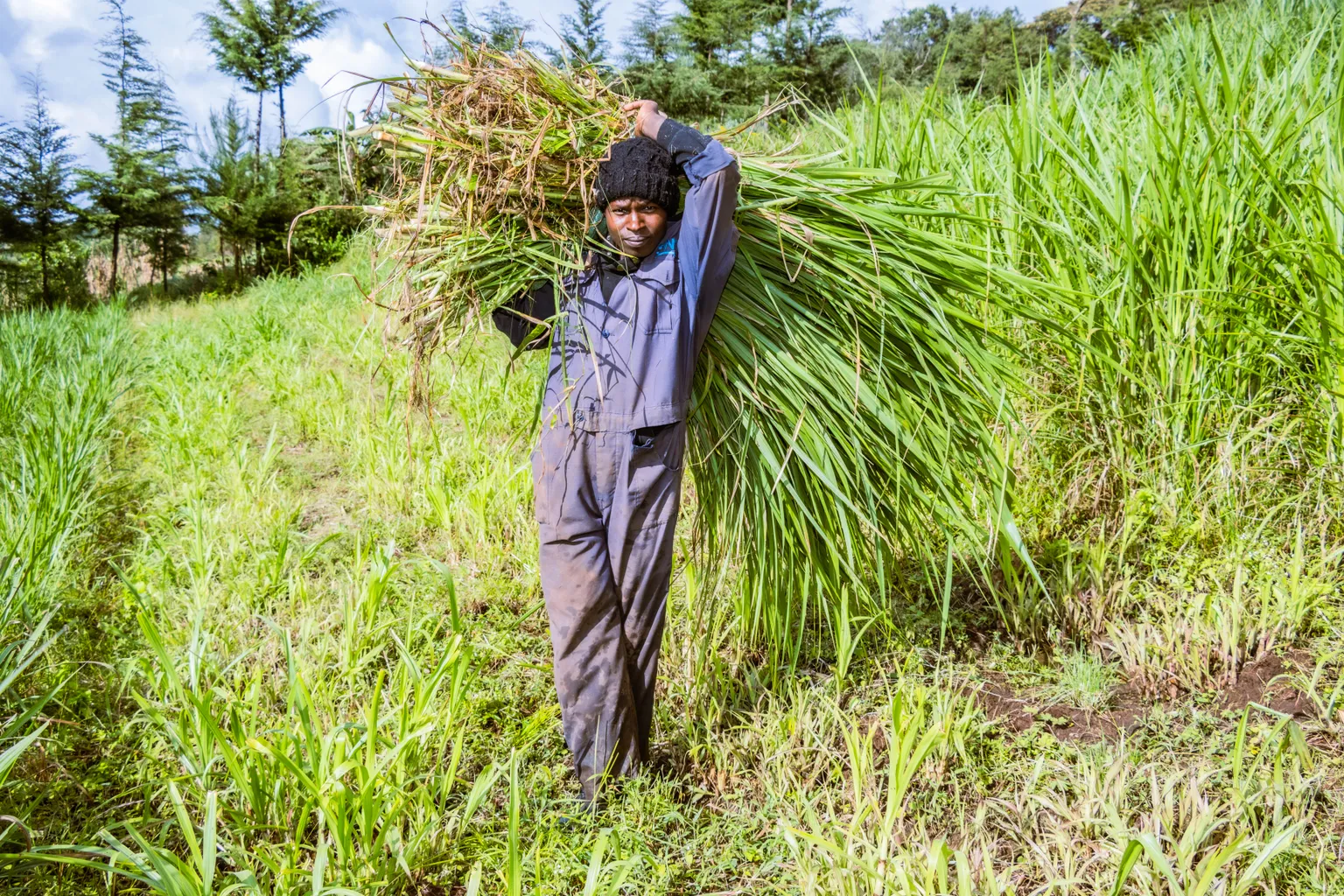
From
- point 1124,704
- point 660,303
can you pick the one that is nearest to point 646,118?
point 660,303

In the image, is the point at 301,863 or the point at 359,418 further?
the point at 359,418

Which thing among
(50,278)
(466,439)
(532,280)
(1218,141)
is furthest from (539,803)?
(50,278)

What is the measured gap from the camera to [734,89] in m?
13.5

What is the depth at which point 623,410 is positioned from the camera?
1.58m

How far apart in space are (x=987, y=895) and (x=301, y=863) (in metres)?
1.31

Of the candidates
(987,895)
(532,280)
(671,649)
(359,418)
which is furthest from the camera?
(359,418)

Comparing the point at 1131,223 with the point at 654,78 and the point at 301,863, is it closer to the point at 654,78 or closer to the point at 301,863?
the point at 301,863

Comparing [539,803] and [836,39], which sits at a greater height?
[836,39]

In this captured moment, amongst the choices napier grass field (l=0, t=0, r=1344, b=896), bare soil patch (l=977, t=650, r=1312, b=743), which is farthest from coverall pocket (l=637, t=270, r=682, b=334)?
bare soil patch (l=977, t=650, r=1312, b=743)

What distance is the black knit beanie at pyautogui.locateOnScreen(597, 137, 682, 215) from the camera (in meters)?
1.54

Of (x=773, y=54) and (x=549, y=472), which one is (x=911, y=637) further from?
(x=773, y=54)

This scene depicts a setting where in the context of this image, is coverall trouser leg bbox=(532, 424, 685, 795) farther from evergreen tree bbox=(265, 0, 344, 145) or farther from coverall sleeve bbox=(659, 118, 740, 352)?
evergreen tree bbox=(265, 0, 344, 145)

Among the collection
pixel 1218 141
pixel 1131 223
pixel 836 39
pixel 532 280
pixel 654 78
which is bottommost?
pixel 532 280

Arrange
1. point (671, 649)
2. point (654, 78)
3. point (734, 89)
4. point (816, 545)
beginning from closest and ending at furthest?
point (816, 545) → point (671, 649) → point (654, 78) → point (734, 89)
